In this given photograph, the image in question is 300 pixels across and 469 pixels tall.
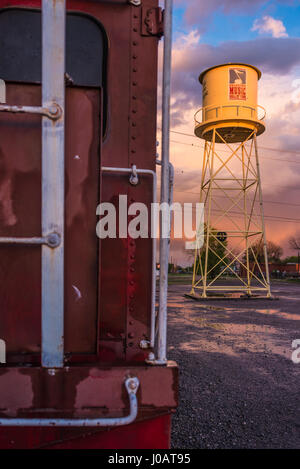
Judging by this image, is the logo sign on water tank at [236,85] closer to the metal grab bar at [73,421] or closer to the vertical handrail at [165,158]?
the vertical handrail at [165,158]

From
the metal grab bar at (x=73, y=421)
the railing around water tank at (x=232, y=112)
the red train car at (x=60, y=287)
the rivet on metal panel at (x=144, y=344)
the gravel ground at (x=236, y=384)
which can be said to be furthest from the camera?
the railing around water tank at (x=232, y=112)

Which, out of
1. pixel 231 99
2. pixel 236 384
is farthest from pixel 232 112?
pixel 236 384

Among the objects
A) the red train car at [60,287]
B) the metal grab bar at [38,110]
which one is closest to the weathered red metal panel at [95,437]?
the red train car at [60,287]

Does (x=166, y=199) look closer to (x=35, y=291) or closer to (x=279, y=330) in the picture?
(x=35, y=291)

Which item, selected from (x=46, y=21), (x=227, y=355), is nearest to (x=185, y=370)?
(x=227, y=355)

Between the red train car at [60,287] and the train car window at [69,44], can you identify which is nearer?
the red train car at [60,287]

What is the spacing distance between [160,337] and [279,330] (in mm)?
8117

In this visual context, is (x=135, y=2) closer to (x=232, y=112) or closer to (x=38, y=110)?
(x=38, y=110)

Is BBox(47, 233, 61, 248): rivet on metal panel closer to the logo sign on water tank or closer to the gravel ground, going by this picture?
the gravel ground

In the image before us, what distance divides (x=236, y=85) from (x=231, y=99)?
0.61 m

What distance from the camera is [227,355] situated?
631 cm

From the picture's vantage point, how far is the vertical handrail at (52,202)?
1445mm

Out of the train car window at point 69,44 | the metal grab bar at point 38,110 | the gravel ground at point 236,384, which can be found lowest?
the gravel ground at point 236,384

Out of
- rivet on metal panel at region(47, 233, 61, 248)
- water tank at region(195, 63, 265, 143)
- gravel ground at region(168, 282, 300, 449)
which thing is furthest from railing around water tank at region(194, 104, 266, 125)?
rivet on metal panel at region(47, 233, 61, 248)
